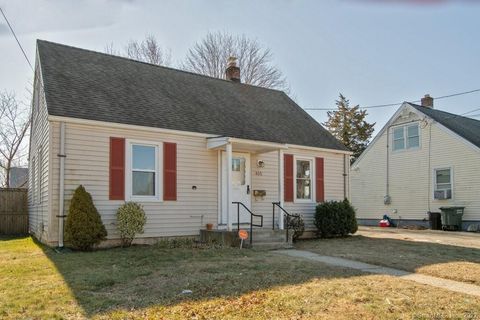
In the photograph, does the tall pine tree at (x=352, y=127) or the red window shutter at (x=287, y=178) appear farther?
the tall pine tree at (x=352, y=127)

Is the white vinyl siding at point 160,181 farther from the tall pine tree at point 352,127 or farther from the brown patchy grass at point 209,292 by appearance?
the tall pine tree at point 352,127

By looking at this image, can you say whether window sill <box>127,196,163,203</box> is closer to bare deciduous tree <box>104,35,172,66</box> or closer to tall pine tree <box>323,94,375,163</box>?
bare deciduous tree <box>104,35,172,66</box>

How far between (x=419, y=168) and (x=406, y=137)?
176 centimetres

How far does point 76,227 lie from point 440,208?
625 inches

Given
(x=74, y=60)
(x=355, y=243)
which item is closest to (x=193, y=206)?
(x=355, y=243)

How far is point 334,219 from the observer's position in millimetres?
13703

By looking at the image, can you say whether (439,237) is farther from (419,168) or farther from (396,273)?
(396,273)

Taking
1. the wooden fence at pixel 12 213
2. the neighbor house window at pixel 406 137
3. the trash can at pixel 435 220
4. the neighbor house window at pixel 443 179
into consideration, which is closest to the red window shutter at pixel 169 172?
the wooden fence at pixel 12 213

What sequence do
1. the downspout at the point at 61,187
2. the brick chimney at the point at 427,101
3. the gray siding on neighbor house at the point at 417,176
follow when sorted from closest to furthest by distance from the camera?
the downspout at the point at 61,187
the gray siding on neighbor house at the point at 417,176
the brick chimney at the point at 427,101

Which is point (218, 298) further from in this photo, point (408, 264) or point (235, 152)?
point (235, 152)

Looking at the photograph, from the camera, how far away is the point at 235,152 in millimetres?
12836

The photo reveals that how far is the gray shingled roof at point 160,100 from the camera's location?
10944 mm

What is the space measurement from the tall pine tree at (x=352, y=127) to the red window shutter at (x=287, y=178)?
2185 cm

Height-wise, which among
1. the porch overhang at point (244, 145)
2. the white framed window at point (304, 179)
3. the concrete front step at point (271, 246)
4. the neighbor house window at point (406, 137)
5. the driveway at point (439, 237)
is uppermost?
the neighbor house window at point (406, 137)
